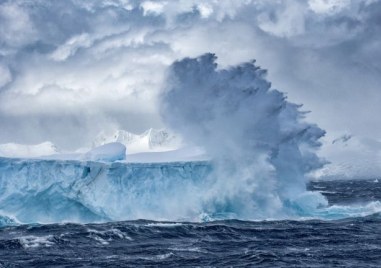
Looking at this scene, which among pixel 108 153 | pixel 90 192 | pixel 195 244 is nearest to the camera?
pixel 195 244

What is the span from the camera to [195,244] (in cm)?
2633

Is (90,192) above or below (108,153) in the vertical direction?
below

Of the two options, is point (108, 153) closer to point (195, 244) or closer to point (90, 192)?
point (90, 192)

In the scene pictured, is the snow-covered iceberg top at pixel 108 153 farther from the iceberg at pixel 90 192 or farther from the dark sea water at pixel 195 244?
the dark sea water at pixel 195 244

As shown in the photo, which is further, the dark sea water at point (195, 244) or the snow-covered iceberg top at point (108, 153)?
the snow-covered iceberg top at point (108, 153)

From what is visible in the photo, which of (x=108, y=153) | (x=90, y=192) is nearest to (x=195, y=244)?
(x=90, y=192)

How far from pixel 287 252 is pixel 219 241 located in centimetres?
360

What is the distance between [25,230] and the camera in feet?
101

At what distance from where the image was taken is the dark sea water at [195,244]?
74.1ft

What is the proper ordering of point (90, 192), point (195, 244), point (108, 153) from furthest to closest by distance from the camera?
point (108, 153) < point (90, 192) < point (195, 244)

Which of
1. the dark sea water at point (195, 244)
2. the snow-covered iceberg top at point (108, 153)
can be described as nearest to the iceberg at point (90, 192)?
the snow-covered iceberg top at point (108, 153)

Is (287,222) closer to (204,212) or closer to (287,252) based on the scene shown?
(204,212)

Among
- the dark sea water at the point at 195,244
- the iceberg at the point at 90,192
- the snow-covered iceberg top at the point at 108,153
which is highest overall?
the snow-covered iceberg top at the point at 108,153

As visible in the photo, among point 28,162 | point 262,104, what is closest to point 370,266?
point 262,104
